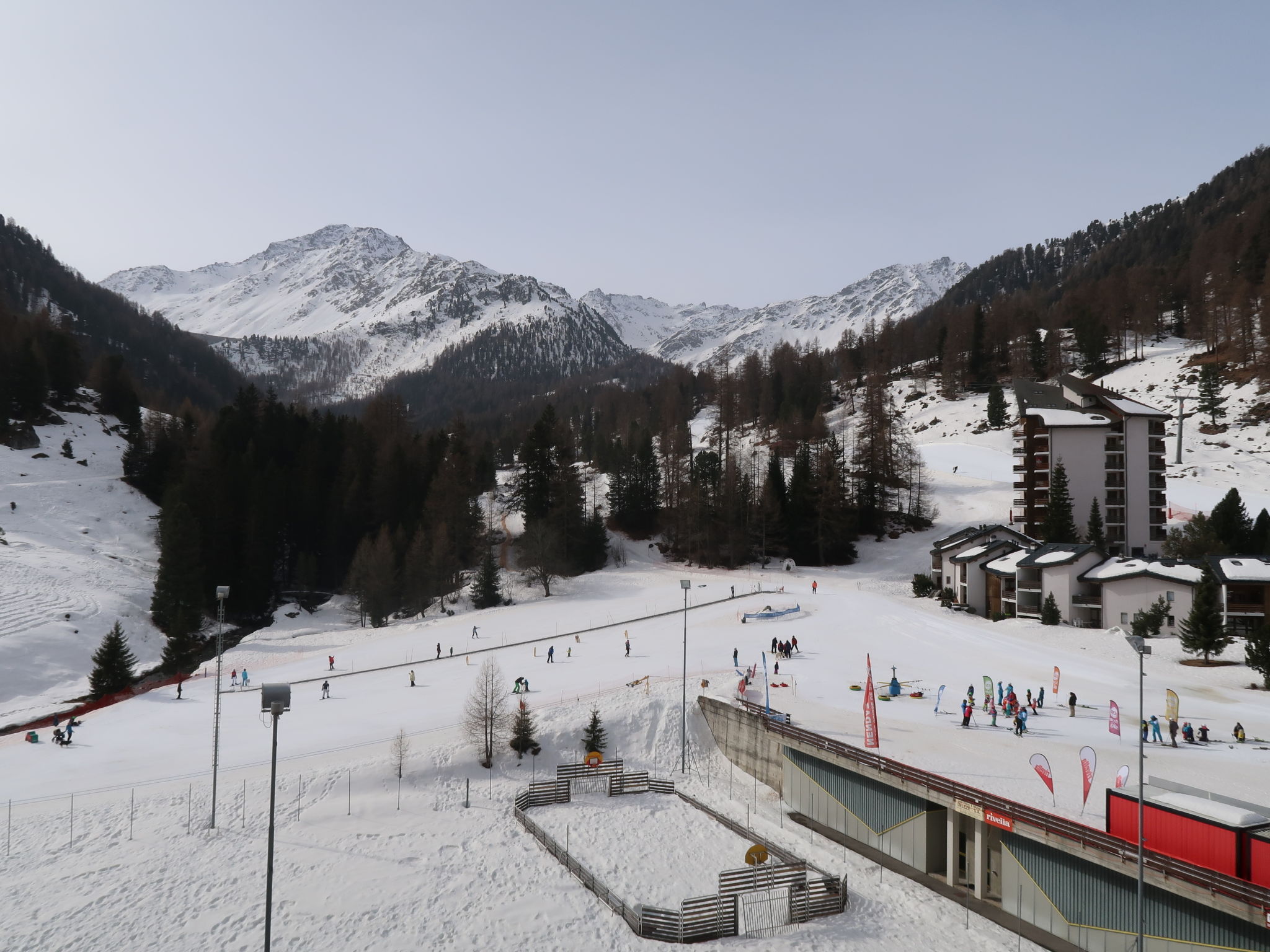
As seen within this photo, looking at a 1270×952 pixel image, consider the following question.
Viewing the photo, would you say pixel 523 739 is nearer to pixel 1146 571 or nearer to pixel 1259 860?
pixel 1259 860

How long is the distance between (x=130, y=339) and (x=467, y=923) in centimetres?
21080

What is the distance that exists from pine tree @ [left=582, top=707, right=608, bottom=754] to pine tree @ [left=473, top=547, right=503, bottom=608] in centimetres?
2977

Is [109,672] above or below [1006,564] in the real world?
below

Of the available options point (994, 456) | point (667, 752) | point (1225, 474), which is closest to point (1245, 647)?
point (667, 752)

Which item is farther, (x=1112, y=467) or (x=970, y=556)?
(x=1112, y=467)

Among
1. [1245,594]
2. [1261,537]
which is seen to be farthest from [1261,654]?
[1261,537]

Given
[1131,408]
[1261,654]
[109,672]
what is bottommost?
[109,672]

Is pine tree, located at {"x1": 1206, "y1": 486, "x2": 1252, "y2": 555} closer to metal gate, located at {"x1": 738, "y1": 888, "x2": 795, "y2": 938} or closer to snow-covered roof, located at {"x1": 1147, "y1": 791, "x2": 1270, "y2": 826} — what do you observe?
snow-covered roof, located at {"x1": 1147, "y1": 791, "x2": 1270, "y2": 826}

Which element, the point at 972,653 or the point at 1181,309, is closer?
the point at 972,653

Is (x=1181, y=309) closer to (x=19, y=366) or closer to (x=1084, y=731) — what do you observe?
(x=1084, y=731)

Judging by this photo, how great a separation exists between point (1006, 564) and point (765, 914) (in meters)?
39.8

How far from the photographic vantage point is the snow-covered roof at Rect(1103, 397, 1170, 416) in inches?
2689

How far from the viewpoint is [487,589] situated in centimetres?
6234

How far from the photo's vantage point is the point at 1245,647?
36.6 meters
